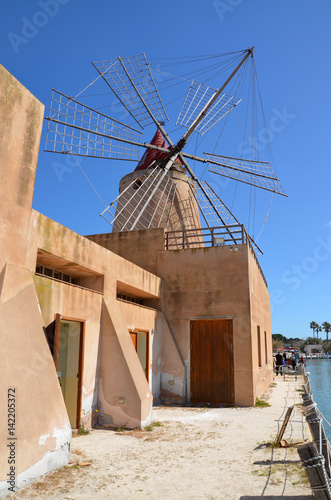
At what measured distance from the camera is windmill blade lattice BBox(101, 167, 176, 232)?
16.2 m

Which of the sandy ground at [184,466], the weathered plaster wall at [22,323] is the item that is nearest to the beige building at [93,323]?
the weathered plaster wall at [22,323]

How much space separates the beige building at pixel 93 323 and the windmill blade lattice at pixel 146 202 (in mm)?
3123

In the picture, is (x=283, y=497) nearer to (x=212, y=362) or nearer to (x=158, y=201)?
(x=212, y=362)

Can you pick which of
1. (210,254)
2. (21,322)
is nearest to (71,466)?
(21,322)

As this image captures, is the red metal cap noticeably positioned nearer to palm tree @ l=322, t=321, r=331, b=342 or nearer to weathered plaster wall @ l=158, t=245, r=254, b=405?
weathered plaster wall @ l=158, t=245, r=254, b=405

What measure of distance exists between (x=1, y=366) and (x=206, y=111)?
1657cm

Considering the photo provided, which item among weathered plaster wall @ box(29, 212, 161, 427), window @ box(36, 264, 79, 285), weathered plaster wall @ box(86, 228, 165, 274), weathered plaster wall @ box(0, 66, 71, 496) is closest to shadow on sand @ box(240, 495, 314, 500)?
weathered plaster wall @ box(0, 66, 71, 496)

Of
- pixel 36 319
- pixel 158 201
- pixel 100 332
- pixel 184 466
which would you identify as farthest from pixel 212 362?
pixel 158 201

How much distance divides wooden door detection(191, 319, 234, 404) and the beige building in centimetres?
3

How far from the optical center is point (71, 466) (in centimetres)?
514

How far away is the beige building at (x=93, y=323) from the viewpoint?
4949 mm

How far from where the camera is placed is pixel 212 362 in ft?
36.7

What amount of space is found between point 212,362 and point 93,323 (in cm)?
454

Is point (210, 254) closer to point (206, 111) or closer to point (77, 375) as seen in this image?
point (77, 375)
